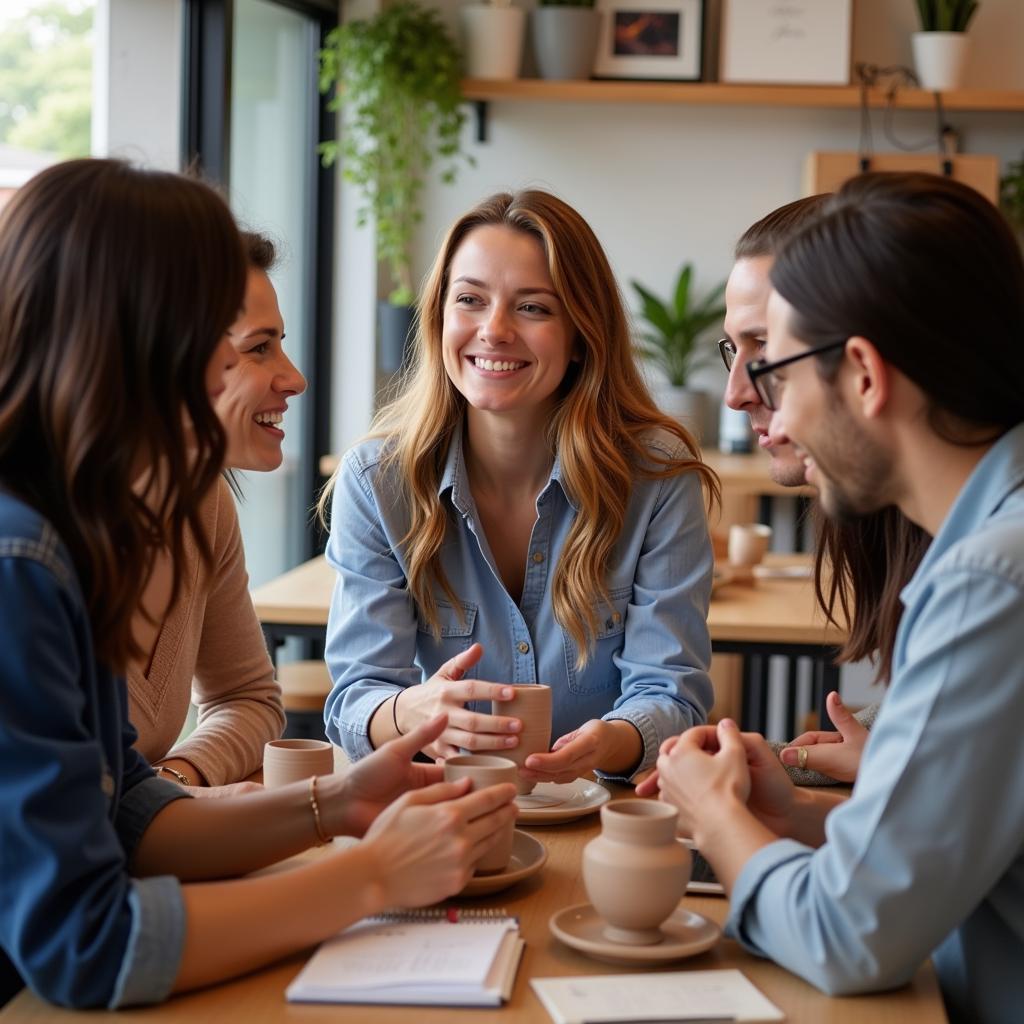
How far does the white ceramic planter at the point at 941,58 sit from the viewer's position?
456cm

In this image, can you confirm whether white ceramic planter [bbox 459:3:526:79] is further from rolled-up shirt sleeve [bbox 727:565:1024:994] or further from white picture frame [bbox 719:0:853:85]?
rolled-up shirt sleeve [bbox 727:565:1024:994]

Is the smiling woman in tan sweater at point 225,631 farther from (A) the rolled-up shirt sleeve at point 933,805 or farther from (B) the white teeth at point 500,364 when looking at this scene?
(A) the rolled-up shirt sleeve at point 933,805

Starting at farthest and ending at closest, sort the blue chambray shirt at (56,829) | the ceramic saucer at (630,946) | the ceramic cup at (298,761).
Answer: the ceramic cup at (298,761), the ceramic saucer at (630,946), the blue chambray shirt at (56,829)

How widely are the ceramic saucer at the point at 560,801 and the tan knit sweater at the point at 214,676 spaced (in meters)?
0.40

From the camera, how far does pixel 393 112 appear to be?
4551 millimetres

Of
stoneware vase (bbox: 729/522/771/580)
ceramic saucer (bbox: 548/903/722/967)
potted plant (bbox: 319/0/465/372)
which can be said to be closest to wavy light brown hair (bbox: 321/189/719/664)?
ceramic saucer (bbox: 548/903/722/967)

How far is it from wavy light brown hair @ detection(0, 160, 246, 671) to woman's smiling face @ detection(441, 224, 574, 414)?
0.96 metres

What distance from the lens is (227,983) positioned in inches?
45.0

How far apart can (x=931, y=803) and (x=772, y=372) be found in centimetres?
42

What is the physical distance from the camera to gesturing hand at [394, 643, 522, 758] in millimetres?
1612

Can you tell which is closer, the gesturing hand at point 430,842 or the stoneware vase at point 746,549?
the gesturing hand at point 430,842

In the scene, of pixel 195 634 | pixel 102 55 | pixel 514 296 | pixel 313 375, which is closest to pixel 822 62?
pixel 313 375

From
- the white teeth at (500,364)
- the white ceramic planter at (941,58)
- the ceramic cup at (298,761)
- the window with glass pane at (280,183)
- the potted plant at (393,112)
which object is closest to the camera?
the ceramic cup at (298,761)

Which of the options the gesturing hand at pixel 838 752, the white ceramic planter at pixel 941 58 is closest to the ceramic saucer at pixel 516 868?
the gesturing hand at pixel 838 752
